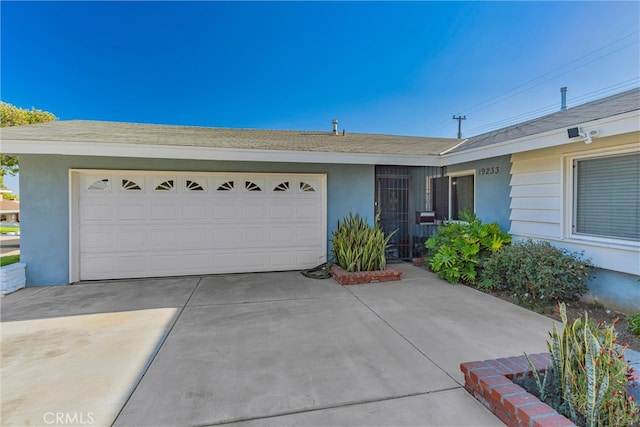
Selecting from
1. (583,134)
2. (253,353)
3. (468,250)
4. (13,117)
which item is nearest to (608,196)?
(583,134)

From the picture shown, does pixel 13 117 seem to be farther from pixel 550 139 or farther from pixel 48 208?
pixel 550 139

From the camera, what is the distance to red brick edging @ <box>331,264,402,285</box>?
5844 mm

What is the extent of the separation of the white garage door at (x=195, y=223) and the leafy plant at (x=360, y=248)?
3.08 ft

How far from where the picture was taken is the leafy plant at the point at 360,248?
6230 mm

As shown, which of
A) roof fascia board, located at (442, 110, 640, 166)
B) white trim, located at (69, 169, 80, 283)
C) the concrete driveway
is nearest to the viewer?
the concrete driveway

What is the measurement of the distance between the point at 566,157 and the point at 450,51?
250 inches

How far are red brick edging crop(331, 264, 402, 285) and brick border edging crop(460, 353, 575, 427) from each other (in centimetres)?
341

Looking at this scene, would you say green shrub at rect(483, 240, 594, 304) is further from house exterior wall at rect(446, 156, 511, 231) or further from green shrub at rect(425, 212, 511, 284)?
house exterior wall at rect(446, 156, 511, 231)

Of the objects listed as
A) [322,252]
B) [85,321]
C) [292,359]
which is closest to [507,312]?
[292,359]

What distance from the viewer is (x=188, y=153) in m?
5.67

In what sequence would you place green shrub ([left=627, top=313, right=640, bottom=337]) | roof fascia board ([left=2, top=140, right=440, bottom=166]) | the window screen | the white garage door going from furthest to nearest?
the window screen
the white garage door
roof fascia board ([left=2, top=140, right=440, bottom=166])
green shrub ([left=627, top=313, right=640, bottom=337])

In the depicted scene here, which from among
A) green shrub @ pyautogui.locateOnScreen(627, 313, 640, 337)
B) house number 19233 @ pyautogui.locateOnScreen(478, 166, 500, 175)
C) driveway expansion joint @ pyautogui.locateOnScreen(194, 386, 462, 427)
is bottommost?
driveway expansion joint @ pyautogui.locateOnScreen(194, 386, 462, 427)

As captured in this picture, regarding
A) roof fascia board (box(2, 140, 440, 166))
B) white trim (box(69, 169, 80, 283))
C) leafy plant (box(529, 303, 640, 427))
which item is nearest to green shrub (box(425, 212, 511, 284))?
roof fascia board (box(2, 140, 440, 166))

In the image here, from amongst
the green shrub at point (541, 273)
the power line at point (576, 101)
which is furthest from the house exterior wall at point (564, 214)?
the power line at point (576, 101)
